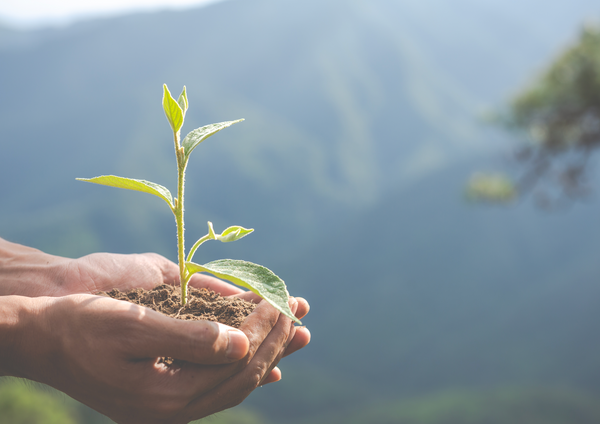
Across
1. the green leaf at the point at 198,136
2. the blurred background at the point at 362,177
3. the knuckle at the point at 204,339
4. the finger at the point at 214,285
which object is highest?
the blurred background at the point at 362,177

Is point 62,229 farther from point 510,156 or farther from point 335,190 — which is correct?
point 510,156

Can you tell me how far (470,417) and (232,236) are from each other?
31745 mm

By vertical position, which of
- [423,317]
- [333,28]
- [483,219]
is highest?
[333,28]

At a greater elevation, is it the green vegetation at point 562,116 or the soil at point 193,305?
the green vegetation at point 562,116

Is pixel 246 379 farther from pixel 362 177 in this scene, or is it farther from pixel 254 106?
pixel 254 106

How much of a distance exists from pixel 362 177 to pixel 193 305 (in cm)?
7630

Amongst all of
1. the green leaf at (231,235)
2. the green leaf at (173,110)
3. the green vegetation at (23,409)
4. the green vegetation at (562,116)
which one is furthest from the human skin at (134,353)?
the green vegetation at (23,409)

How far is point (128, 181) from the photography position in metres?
1.51

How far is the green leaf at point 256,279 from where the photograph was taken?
1278mm

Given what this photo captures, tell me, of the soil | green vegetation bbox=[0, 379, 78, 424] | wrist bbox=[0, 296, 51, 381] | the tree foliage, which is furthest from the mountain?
wrist bbox=[0, 296, 51, 381]

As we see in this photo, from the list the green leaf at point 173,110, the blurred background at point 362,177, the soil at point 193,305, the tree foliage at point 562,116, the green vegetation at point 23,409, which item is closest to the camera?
the green leaf at point 173,110

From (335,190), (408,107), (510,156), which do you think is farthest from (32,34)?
(510,156)

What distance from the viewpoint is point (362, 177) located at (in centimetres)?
7681

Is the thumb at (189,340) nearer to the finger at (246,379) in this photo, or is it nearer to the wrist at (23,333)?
the finger at (246,379)
